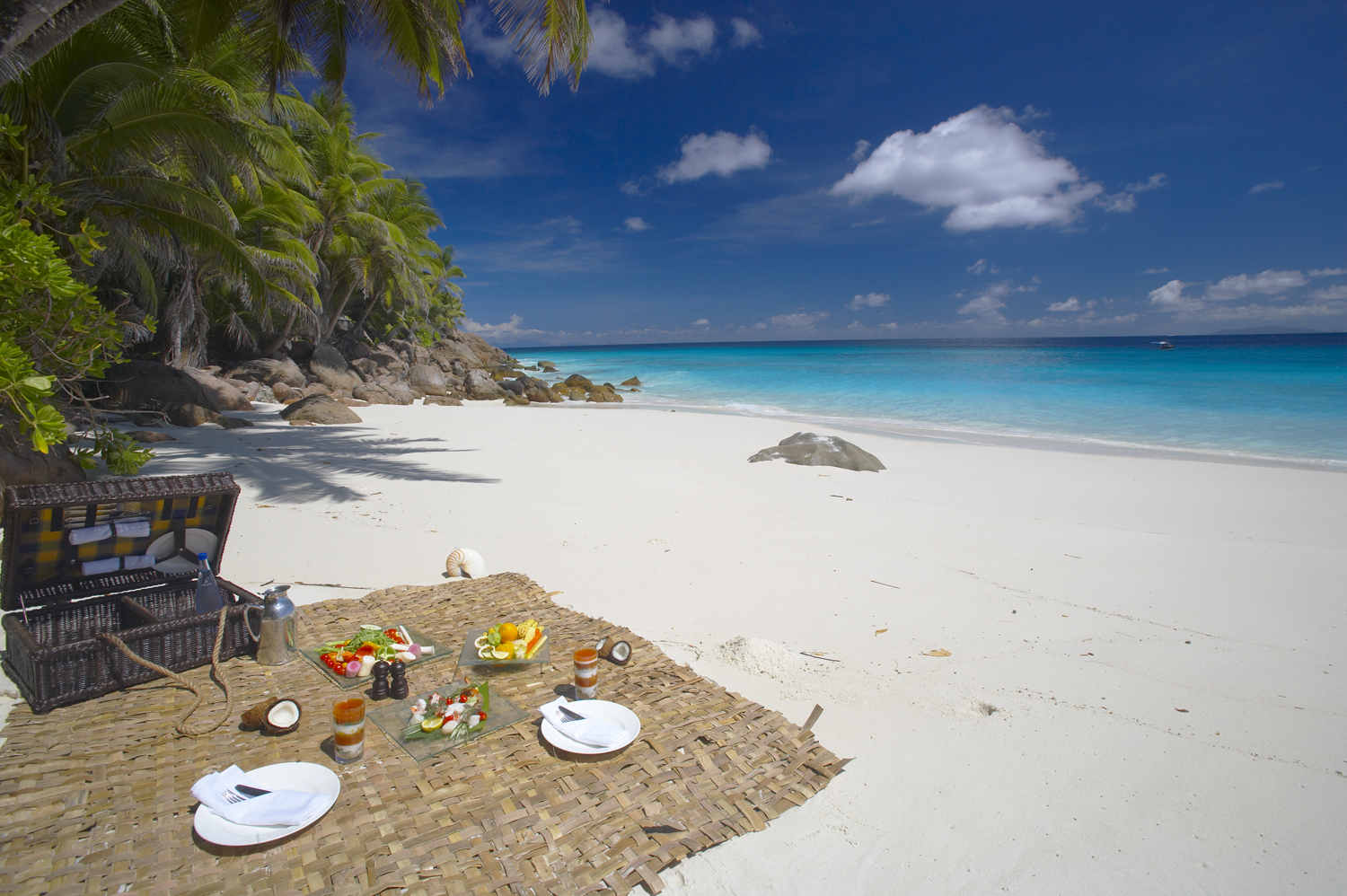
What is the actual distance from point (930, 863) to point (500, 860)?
1578mm

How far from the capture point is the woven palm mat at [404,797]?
190 cm

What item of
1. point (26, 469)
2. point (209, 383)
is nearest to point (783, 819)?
point (26, 469)

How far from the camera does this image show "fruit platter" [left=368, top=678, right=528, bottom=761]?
254 cm

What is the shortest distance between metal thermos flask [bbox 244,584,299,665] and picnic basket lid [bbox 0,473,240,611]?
2.29 feet

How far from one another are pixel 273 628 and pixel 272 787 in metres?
1.18

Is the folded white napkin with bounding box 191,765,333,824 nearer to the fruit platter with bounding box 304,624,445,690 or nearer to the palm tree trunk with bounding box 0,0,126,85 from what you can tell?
the fruit platter with bounding box 304,624,445,690

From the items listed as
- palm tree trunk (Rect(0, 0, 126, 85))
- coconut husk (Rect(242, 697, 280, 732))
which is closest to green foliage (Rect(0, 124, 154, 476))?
palm tree trunk (Rect(0, 0, 126, 85))

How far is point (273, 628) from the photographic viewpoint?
10.3ft

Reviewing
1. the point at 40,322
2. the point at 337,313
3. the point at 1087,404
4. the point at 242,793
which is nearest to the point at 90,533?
the point at 40,322

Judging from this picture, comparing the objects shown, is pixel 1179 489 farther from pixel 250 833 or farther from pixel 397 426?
pixel 397 426

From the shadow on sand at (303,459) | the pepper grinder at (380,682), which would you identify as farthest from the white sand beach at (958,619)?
the pepper grinder at (380,682)

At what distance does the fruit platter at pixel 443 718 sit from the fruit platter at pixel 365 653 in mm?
358

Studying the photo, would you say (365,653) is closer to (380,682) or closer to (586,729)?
(380,682)

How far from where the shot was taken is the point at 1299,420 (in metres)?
17.2
